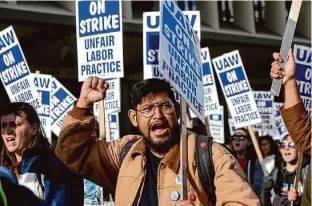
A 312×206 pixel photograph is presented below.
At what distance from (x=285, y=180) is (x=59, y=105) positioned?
299 centimetres

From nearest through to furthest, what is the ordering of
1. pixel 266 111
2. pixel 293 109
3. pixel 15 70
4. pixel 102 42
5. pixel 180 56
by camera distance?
pixel 180 56
pixel 293 109
pixel 102 42
pixel 15 70
pixel 266 111


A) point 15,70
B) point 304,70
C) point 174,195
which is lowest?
point 174,195

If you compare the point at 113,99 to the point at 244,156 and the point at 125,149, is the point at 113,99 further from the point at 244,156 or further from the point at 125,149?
the point at 125,149

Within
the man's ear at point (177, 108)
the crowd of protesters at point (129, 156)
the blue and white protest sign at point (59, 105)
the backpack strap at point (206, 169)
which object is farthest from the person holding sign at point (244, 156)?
the backpack strap at point (206, 169)

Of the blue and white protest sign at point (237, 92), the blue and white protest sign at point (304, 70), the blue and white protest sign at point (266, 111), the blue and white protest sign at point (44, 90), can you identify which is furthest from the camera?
the blue and white protest sign at point (266, 111)

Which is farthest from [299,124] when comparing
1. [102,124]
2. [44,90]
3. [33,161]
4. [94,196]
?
[44,90]

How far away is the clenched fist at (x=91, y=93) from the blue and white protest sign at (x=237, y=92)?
6.29 m

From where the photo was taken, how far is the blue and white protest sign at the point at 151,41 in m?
6.71

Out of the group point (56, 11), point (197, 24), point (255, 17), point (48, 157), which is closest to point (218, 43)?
point (255, 17)

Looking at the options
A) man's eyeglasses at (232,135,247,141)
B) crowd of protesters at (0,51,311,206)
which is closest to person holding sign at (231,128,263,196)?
man's eyeglasses at (232,135,247,141)

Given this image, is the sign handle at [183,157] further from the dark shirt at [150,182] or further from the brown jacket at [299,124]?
the brown jacket at [299,124]

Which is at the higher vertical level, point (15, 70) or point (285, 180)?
point (15, 70)

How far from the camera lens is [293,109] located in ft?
13.1

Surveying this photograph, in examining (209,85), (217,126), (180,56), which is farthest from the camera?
(217,126)
